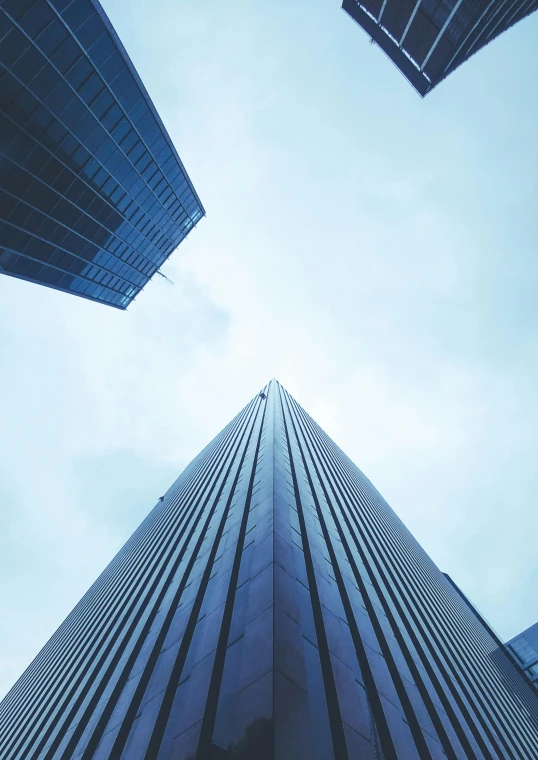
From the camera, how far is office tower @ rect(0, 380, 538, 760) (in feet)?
26.4

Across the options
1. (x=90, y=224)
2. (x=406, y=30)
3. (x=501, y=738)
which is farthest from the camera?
(x=90, y=224)

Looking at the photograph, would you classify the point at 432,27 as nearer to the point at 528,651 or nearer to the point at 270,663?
the point at 270,663

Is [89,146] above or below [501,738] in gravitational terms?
above

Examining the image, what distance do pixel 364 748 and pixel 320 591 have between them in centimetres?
441

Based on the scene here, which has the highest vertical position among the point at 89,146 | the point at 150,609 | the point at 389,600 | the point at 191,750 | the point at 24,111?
the point at 89,146

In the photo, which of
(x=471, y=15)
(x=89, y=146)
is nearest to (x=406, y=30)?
(x=471, y=15)

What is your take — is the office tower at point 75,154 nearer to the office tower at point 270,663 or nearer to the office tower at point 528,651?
the office tower at point 270,663

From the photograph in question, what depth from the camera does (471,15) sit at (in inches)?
1187

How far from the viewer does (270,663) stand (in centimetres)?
819

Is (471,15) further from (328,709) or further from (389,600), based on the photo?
(328,709)

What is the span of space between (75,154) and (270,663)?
139 feet

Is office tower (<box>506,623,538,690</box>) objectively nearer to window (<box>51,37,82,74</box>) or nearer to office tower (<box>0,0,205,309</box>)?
office tower (<box>0,0,205,309</box>)

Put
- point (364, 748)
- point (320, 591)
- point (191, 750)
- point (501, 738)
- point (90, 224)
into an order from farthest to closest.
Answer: point (90, 224)
point (501, 738)
point (320, 591)
point (364, 748)
point (191, 750)

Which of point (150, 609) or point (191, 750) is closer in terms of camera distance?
point (191, 750)
